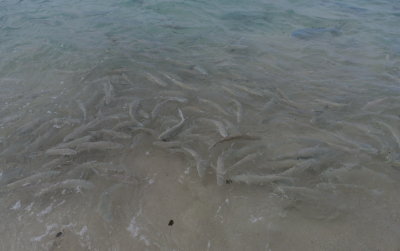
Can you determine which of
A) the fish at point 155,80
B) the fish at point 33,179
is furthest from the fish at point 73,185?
the fish at point 155,80

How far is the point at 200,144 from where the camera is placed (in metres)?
5.79

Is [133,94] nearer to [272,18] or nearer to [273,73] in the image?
[273,73]

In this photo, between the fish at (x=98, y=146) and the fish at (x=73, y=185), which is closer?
the fish at (x=73, y=185)

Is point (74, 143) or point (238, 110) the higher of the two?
point (238, 110)

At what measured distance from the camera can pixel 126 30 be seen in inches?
481

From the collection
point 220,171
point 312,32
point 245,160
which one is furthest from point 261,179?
point 312,32

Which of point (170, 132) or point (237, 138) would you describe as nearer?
point (237, 138)

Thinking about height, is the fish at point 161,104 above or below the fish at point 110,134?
above

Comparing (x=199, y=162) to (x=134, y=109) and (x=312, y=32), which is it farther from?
(x=312, y=32)

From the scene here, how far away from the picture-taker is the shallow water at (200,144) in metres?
4.30

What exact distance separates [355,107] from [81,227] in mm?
6416

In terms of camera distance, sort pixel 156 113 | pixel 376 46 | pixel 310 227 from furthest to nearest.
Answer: pixel 376 46, pixel 156 113, pixel 310 227

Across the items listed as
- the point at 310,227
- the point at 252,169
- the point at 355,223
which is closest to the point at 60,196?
the point at 252,169

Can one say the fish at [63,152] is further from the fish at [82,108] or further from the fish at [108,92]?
the fish at [108,92]
